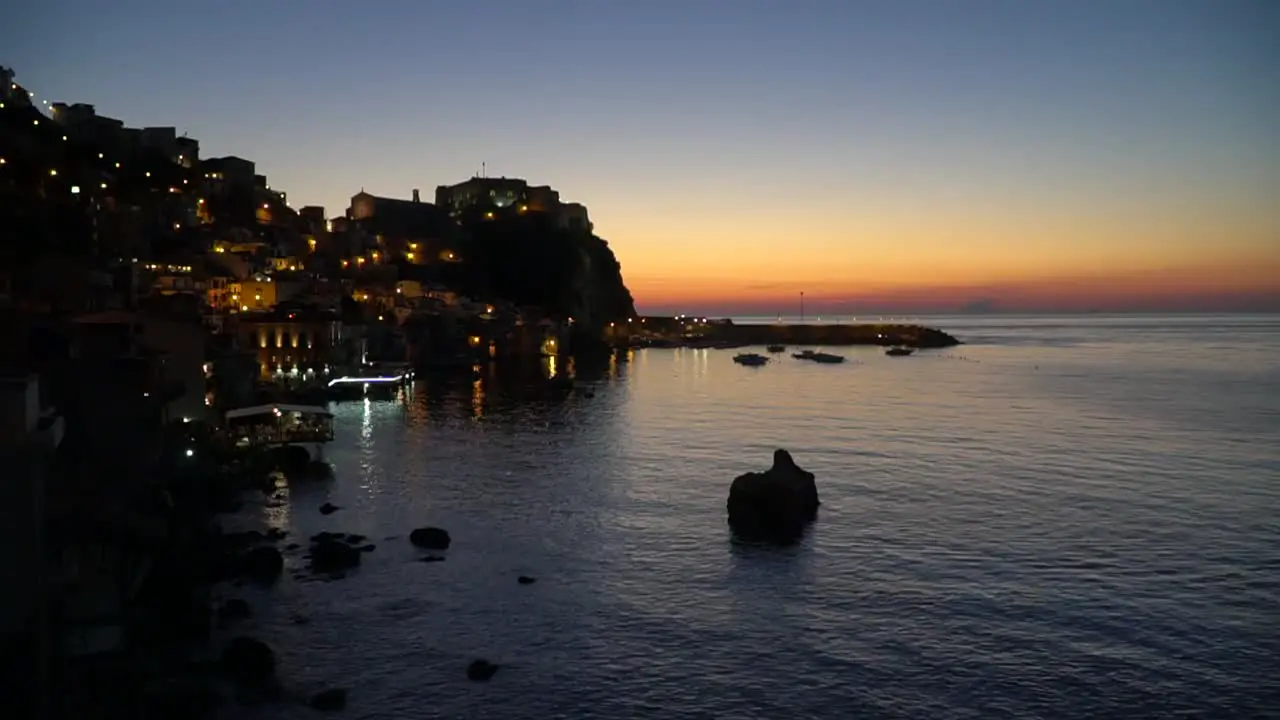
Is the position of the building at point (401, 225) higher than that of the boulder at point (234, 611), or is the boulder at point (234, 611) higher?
the building at point (401, 225)

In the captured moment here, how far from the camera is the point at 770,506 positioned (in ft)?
92.6

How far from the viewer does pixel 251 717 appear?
14812mm

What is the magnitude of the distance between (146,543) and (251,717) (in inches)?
235

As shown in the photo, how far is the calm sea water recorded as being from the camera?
16.6 m

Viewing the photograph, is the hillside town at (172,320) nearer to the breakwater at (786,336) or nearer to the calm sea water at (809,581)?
the calm sea water at (809,581)

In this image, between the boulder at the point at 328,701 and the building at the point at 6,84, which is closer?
the boulder at the point at 328,701

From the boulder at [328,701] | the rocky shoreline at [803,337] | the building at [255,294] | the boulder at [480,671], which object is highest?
the building at [255,294]

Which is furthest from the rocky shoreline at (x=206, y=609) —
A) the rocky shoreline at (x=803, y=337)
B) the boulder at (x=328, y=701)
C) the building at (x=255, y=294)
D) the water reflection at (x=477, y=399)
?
the rocky shoreline at (x=803, y=337)

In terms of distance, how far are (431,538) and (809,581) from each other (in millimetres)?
11100

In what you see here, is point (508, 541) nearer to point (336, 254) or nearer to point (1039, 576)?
point (1039, 576)

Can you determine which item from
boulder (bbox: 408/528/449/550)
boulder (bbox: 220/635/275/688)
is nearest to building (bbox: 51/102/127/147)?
boulder (bbox: 408/528/449/550)

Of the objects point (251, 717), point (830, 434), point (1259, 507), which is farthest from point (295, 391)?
point (1259, 507)

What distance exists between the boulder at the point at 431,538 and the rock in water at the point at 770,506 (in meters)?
9.07

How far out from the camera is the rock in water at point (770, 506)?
27.8m
